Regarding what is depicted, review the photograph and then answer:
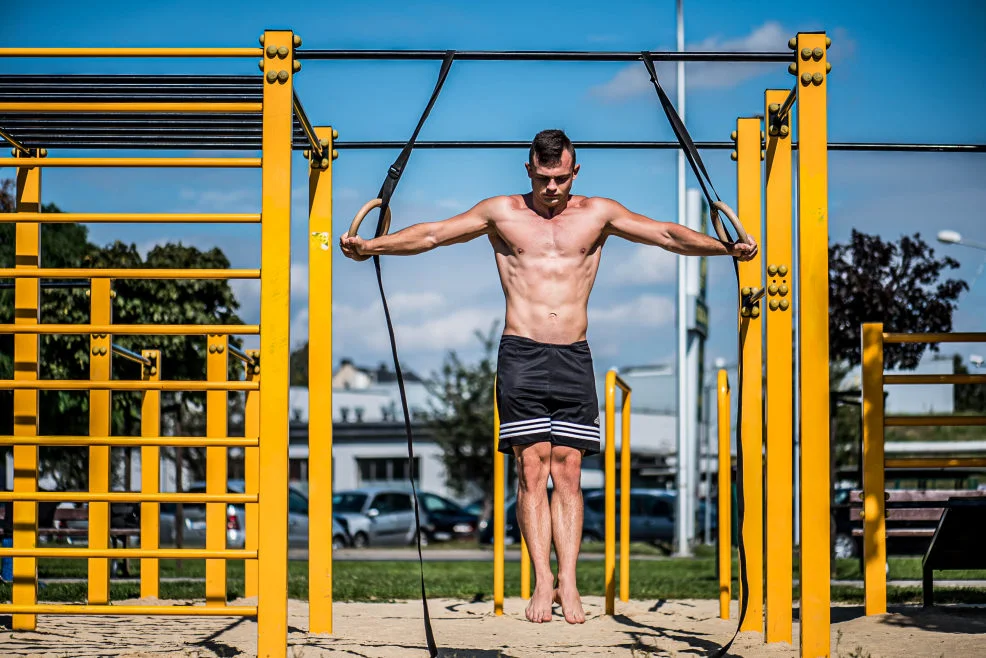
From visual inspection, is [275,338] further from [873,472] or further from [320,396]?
[873,472]

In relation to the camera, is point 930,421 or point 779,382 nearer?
point 779,382

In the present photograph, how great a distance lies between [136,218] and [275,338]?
36.5 inches

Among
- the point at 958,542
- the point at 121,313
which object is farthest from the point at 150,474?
the point at 121,313

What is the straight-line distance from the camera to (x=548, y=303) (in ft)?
14.9

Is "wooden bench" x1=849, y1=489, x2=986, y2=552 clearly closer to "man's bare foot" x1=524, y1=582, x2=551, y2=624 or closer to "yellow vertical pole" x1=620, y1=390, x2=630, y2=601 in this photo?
"yellow vertical pole" x1=620, y1=390, x2=630, y2=601

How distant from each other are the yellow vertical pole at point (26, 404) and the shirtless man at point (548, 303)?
2553mm

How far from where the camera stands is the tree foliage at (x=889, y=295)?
15.5 metres

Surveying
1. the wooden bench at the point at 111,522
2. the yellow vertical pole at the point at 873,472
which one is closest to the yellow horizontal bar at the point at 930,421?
the yellow vertical pole at the point at 873,472

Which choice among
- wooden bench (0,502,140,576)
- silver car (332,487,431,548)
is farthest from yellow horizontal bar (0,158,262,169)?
silver car (332,487,431,548)

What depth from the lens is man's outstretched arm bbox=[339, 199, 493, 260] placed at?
179 inches

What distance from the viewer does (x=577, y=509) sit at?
14.9 ft

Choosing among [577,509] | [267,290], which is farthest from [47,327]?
[577,509]

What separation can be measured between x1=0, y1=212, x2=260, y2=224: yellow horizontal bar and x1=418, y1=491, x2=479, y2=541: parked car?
767 inches

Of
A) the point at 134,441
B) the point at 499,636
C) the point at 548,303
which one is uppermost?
the point at 548,303
